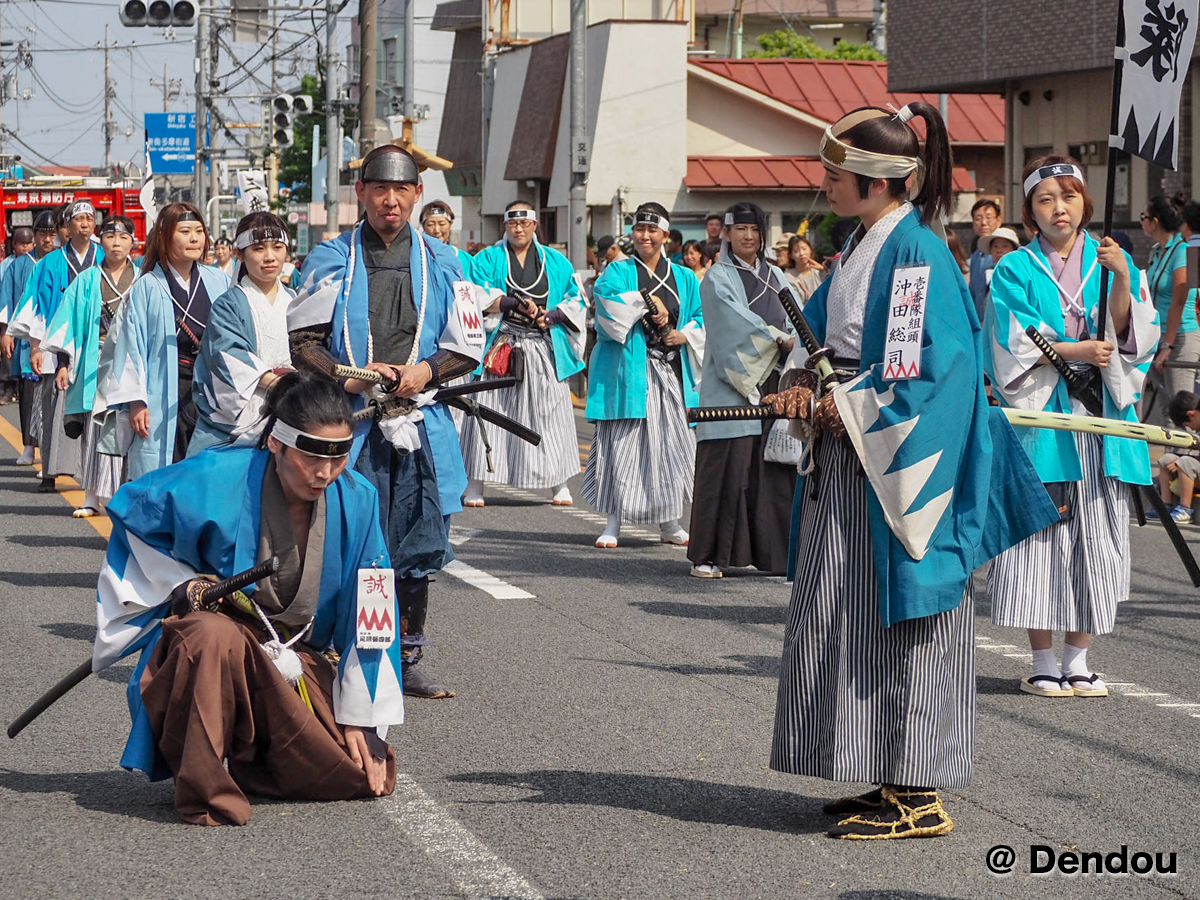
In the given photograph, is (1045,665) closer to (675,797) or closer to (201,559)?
(675,797)

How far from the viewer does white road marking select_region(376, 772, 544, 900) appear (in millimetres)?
4211

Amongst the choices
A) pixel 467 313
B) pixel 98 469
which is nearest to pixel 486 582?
pixel 467 313

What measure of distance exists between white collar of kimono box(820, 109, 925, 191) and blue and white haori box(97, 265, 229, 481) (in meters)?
4.86

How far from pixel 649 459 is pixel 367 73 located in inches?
512

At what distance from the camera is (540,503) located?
12391 millimetres

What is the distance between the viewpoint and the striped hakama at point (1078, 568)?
21.1 feet

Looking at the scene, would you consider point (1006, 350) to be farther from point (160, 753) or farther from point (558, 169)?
point (558, 169)

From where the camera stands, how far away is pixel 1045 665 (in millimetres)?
6602

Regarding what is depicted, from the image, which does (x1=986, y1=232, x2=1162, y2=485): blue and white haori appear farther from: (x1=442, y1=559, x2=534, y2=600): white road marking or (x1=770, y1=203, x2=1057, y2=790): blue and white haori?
(x1=442, y1=559, x2=534, y2=600): white road marking

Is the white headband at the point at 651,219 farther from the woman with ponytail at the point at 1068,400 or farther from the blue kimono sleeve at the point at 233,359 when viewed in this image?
the woman with ponytail at the point at 1068,400

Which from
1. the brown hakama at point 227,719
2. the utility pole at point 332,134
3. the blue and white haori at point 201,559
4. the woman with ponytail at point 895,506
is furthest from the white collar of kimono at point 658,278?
the utility pole at point 332,134

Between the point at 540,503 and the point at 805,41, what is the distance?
98.1ft

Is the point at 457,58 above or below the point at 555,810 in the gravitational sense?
above

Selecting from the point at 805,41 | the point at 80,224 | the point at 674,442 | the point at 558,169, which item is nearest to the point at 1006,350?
the point at 674,442
